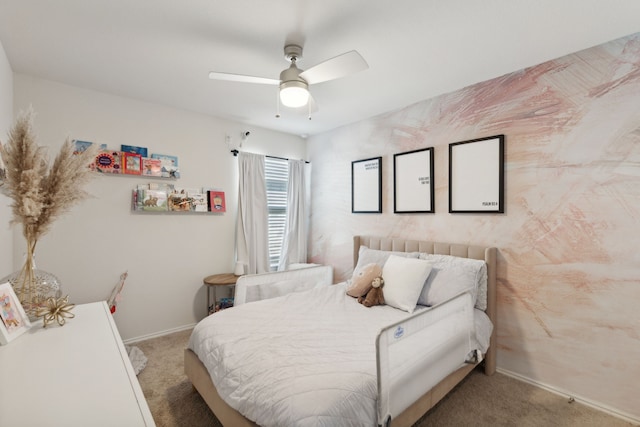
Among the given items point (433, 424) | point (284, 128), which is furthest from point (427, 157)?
point (433, 424)

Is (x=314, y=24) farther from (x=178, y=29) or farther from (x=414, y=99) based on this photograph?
(x=414, y=99)

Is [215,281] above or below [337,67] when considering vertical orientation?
below

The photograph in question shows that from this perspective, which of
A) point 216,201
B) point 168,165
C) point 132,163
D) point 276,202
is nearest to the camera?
point 132,163

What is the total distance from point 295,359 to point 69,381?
35.9 inches

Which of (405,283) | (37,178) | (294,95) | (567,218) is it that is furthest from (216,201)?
(567,218)

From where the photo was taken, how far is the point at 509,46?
1981mm

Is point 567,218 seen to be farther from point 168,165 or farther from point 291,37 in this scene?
point 168,165

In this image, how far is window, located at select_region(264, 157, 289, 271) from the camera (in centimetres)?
397

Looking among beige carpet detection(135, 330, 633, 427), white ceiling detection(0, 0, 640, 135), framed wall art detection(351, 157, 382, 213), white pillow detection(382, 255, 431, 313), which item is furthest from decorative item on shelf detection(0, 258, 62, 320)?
framed wall art detection(351, 157, 382, 213)

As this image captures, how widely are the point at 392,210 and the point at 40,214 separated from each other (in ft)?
9.21

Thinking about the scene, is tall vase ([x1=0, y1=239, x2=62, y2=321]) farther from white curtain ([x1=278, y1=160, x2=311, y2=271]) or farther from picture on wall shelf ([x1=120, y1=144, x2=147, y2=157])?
white curtain ([x1=278, y1=160, x2=311, y2=271])

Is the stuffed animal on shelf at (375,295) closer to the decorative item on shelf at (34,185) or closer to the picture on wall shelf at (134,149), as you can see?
the decorative item on shelf at (34,185)

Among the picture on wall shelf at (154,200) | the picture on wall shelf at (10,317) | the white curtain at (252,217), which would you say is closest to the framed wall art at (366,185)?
the white curtain at (252,217)

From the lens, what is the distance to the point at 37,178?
1.25 meters
